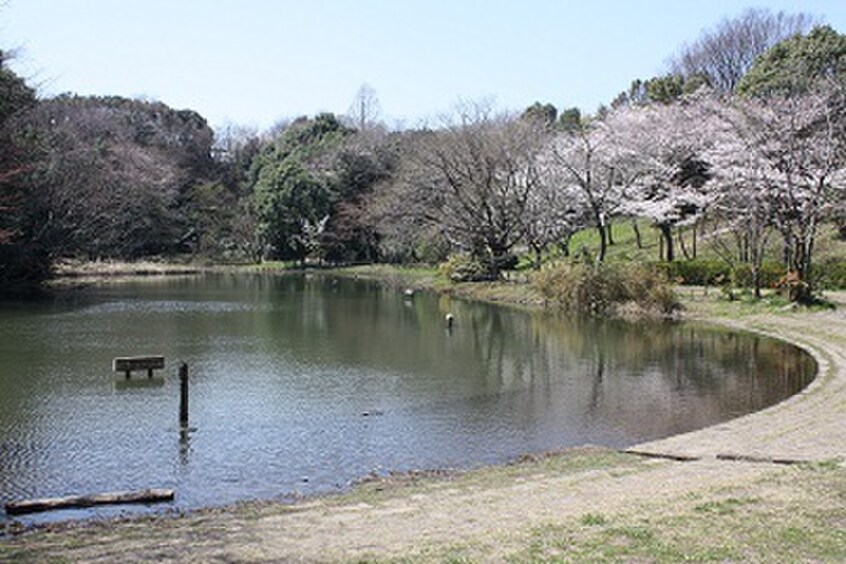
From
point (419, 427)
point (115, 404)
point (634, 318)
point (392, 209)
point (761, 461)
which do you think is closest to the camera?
point (761, 461)

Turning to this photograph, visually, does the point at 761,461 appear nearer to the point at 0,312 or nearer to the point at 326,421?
the point at 326,421

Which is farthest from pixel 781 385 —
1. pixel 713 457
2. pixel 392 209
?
pixel 392 209

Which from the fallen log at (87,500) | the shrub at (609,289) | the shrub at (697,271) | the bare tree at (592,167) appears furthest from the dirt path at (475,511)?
the bare tree at (592,167)

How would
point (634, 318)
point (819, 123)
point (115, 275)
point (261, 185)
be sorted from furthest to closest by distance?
point (261, 185) < point (115, 275) < point (819, 123) < point (634, 318)

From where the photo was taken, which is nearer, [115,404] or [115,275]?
[115,404]

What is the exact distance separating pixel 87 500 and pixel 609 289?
2413 centimetres

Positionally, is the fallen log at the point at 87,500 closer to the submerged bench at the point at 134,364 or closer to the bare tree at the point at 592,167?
the submerged bench at the point at 134,364

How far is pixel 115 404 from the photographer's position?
15320mm

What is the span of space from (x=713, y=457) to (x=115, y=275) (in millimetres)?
47907

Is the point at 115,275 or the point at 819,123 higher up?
the point at 819,123

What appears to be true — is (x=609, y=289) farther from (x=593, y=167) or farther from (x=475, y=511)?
(x=475, y=511)

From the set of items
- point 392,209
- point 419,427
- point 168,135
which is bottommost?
point 419,427

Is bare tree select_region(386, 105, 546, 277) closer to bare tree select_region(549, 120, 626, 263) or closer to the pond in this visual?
bare tree select_region(549, 120, 626, 263)

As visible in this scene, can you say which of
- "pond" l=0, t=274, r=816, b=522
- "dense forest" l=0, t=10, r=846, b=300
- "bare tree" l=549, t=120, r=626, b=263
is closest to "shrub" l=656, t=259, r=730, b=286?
"dense forest" l=0, t=10, r=846, b=300
